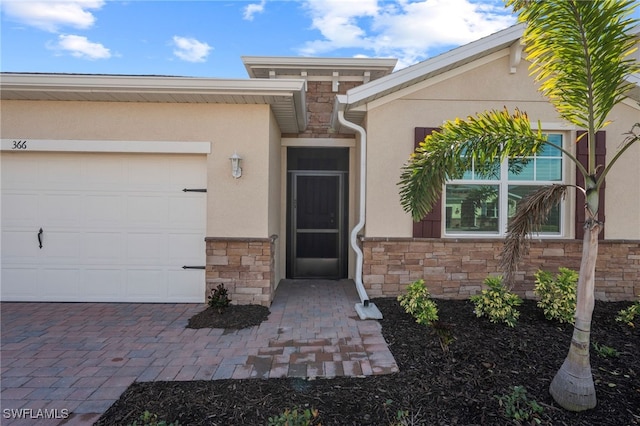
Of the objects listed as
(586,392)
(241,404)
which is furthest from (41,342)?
(586,392)

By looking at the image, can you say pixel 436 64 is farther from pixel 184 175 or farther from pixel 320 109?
pixel 184 175

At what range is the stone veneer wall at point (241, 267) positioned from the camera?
17.0 feet

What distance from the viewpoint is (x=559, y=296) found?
444 centimetres

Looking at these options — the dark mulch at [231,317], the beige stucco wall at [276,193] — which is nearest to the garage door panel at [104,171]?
A: the beige stucco wall at [276,193]

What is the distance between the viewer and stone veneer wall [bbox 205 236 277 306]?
17.0 feet

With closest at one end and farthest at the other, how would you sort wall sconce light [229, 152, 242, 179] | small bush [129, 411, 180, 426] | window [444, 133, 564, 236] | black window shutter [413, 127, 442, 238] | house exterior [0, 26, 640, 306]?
small bush [129, 411, 180, 426] → wall sconce light [229, 152, 242, 179] → house exterior [0, 26, 640, 306] → black window shutter [413, 127, 442, 238] → window [444, 133, 564, 236]

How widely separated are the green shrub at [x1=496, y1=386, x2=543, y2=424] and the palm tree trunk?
0.82 feet

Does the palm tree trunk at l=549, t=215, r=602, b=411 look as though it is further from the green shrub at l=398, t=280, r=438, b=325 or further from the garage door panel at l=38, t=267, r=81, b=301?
the garage door panel at l=38, t=267, r=81, b=301

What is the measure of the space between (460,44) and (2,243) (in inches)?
302

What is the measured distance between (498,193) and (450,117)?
4.80ft

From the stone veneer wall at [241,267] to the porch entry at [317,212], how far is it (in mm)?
1863

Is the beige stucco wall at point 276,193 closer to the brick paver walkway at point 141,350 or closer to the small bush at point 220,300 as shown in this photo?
the small bush at point 220,300

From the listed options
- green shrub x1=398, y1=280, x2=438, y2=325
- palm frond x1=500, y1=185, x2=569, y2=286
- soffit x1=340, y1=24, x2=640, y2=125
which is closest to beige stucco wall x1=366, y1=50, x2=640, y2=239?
soffit x1=340, y1=24, x2=640, y2=125

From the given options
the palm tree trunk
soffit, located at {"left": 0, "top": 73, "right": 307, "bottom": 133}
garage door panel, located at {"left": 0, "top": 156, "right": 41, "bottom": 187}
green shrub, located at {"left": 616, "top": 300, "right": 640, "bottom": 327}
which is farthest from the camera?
garage door panel, located at {"left": 0, "top": 156, "right": 41, "bottom": 187}
